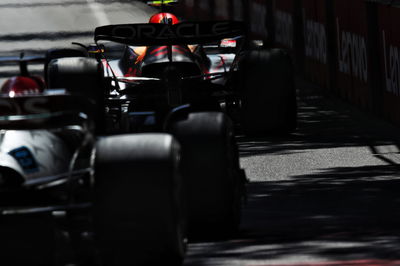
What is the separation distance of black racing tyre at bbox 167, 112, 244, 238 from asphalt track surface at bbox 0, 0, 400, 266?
0.21 metres

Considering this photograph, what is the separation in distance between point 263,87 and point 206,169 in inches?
194

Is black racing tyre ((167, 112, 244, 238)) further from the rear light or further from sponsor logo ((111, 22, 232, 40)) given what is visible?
sponsor logo ((111, 22, 232, 40))

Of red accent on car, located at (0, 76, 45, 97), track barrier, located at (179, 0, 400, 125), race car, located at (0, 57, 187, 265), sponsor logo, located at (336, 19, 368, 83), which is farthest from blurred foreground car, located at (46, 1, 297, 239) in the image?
sponsor logo, located at (336, 19, 368, 83)

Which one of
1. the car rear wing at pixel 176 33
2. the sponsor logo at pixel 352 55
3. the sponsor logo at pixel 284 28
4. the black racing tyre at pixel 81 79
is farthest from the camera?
the sponsor logo at pixel 284 28

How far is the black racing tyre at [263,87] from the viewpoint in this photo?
11672 mm

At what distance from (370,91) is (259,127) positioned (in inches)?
226

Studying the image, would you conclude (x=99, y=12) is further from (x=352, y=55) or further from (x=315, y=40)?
(x=352, y=55)

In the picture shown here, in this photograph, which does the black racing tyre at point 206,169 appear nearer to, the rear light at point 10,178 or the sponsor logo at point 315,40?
the rear light at point 10,178

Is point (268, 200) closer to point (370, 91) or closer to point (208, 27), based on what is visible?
point (208, 27)

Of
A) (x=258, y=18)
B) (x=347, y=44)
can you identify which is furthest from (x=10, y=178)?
(x=258, y=18)

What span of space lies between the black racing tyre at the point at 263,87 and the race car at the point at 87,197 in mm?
4504

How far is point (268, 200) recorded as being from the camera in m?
10.1

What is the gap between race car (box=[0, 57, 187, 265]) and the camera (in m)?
6.05

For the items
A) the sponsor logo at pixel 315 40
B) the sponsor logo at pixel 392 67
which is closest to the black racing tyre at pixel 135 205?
the sponsor logo at pixel 392 67
